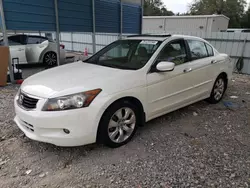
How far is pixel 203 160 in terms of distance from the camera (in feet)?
8.67

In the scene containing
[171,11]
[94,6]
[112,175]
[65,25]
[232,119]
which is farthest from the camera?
[171,11]

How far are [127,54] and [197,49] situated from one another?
145 centimetres

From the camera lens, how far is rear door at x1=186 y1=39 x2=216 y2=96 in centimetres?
382

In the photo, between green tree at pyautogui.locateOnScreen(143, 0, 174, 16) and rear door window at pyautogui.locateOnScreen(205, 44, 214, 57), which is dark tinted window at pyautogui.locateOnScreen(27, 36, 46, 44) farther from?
green tree at pyautogui.locateOnScreen(143, 0, 174, 16)

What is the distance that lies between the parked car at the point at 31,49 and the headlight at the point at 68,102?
262 inches

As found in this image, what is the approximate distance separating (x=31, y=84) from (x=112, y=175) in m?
1.56

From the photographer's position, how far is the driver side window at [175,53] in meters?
3.33

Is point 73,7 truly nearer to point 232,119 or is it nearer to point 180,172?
point 232,119

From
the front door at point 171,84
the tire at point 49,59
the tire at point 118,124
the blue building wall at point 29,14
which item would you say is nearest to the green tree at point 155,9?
the tire at point 49,59

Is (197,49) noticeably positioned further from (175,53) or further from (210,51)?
(175,53)

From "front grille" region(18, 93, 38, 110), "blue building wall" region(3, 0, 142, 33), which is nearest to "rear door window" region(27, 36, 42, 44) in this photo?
"blue building wall" region(3, 0, 142, 33)

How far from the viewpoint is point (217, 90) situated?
4.61 metres

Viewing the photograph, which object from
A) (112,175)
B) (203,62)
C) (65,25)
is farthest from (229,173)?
(65,25)

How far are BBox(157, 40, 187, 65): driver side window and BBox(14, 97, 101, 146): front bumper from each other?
1.46 metres
